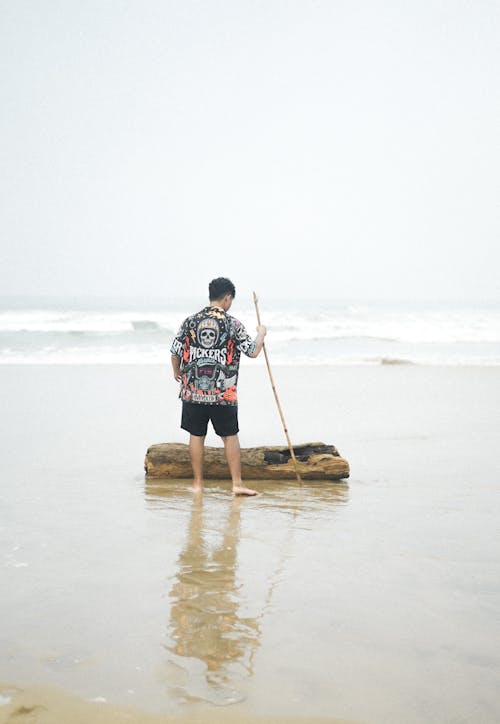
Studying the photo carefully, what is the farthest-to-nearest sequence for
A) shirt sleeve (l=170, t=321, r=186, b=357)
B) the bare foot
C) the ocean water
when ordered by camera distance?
1. the ocean water
2. shirt sleeve (l=170, t=321, r=186, b=357)
3. the bare foot

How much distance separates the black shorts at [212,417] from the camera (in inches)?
221

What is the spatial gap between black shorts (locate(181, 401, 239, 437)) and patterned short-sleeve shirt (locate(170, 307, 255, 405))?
0.15 ft

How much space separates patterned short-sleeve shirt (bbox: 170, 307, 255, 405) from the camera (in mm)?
5582

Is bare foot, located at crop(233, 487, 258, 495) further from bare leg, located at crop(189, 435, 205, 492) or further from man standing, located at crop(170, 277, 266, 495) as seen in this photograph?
bare leg, located at crop(189, 435, 205, 492)

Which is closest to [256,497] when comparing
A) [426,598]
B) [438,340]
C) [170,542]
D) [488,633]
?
[170,542]

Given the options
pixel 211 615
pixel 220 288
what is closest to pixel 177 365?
pixel 220 288

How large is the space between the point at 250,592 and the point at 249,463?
2.66m

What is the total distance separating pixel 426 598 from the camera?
324 cm

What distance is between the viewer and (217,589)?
334 cm

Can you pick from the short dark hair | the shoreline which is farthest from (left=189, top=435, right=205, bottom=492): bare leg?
the shoreline

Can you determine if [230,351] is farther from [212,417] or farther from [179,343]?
[212,417]

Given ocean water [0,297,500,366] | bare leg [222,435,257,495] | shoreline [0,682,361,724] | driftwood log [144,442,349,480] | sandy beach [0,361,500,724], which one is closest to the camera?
shoreline [0,682,361,724]

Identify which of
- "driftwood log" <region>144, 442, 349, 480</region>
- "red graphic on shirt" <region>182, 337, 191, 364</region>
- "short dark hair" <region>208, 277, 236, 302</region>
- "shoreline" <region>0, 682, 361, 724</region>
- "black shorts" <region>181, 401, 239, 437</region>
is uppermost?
"short dark hair" <region>208, 277, 236, 302</region>

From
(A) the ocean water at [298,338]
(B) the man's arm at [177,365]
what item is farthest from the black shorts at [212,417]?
(A) the ocean water at [298,338]
